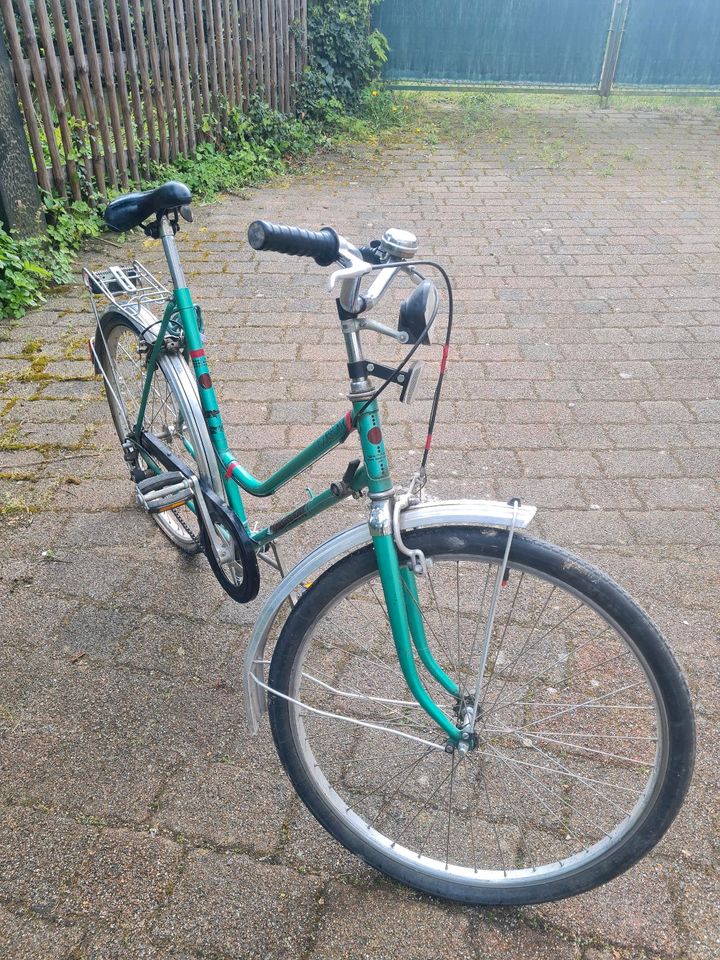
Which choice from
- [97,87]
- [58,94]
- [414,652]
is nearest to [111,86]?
[97,87]

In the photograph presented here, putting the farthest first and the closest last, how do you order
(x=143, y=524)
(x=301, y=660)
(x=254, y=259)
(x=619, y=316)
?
(x=254, y=259)
(x=619, y=316)
(x=143, y=524)
(x=301, y=660)

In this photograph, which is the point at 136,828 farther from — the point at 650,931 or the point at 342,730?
the point at 650,931

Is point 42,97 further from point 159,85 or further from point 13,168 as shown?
point 159,85

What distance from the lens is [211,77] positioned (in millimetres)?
7812

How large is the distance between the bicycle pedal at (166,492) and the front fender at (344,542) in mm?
661

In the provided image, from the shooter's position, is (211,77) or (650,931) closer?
(650,931)

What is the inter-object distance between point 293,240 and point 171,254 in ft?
3.05

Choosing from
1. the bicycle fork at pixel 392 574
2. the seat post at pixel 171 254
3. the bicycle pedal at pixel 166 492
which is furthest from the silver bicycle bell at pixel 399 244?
the bicycle pedal at pixel 166 492

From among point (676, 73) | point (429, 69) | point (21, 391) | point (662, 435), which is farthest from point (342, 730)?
point (676, 73)

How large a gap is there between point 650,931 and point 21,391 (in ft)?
12.4

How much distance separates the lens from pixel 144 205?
8.14ft

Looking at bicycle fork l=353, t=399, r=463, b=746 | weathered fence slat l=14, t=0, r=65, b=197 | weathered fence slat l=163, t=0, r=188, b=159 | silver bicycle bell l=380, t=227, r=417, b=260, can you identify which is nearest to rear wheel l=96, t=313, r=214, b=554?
bicycle fork l=353, t=399, r=463, b=746

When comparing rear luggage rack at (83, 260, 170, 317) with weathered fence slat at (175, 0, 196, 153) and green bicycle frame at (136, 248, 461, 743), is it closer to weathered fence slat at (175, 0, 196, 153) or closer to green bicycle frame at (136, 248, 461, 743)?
green bicycle frame at (136, 248, 461, 743)

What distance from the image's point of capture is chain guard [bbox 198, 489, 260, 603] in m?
2.31
